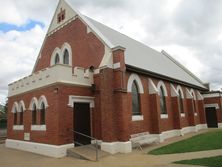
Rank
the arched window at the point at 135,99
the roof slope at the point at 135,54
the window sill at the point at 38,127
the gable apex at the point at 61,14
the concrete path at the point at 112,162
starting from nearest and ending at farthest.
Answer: the concrete path at the point at 112,162, the window sill at the point at 38,127, the arched window at the point at 135,99, the roof slope at the point at 135,54, the gable apex at the point at 61,14

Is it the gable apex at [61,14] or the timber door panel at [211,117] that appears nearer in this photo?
the gable apex at [61,14]

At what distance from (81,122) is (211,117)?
21.6 m

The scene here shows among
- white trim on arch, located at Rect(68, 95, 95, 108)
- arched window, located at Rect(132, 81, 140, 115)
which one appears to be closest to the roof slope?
arched window, located at Rect(132, 81, 140, 115)

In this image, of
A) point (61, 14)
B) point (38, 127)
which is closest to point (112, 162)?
point (38, 127)

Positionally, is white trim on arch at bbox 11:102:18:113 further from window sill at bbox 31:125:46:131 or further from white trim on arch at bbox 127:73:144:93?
white trim on arch at bbox 127:73:144:93

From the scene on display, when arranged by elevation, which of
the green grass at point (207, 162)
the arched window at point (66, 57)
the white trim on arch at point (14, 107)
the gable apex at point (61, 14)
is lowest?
the green grass at point (207, 162)

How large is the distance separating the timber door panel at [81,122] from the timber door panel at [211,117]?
20892 mm

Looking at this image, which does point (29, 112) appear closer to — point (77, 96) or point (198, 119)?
point (77, 96)

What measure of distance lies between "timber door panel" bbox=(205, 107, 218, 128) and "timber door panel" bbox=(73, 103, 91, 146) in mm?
20892

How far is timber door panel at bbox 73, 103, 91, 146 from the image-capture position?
14328mm

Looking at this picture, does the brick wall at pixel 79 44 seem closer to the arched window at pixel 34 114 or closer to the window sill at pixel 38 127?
the arched window at pixel 34 114

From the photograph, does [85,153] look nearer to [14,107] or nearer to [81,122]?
[81,122]

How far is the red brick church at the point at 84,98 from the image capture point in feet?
44.9

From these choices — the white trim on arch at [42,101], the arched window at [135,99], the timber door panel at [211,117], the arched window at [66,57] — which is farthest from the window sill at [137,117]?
the timber door panel at [211,117]
